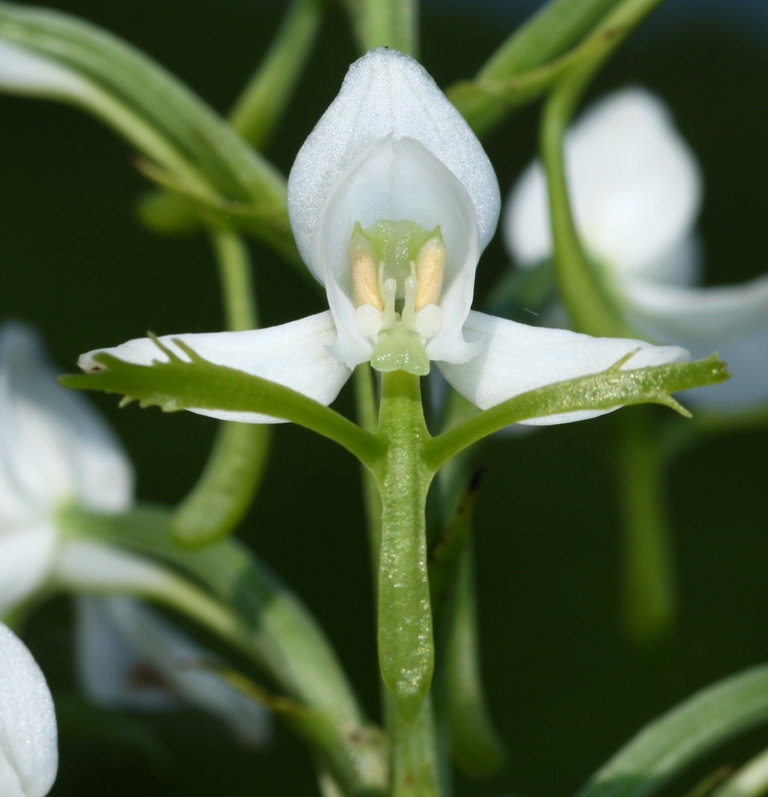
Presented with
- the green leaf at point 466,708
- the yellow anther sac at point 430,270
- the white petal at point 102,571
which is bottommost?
the green leaf at point 466,708

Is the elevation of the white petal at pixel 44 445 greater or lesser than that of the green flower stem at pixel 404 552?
greater

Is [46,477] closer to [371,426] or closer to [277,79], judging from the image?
[277,79]

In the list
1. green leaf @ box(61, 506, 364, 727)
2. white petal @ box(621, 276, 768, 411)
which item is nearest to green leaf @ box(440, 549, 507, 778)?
green leaf @ box(61, 506, 364, 727)

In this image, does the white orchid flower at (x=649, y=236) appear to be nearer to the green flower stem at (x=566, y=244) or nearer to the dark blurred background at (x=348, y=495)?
the green flower stem at (x=566, y=244)

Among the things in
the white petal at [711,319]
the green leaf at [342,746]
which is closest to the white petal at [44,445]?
the green leaf at [342,746]

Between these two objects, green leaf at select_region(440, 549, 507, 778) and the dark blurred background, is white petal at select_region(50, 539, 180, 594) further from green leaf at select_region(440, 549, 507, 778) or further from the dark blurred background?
the dark blurred background

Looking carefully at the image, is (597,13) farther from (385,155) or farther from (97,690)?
(97,690)

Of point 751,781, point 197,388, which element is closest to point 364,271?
point 197,388
